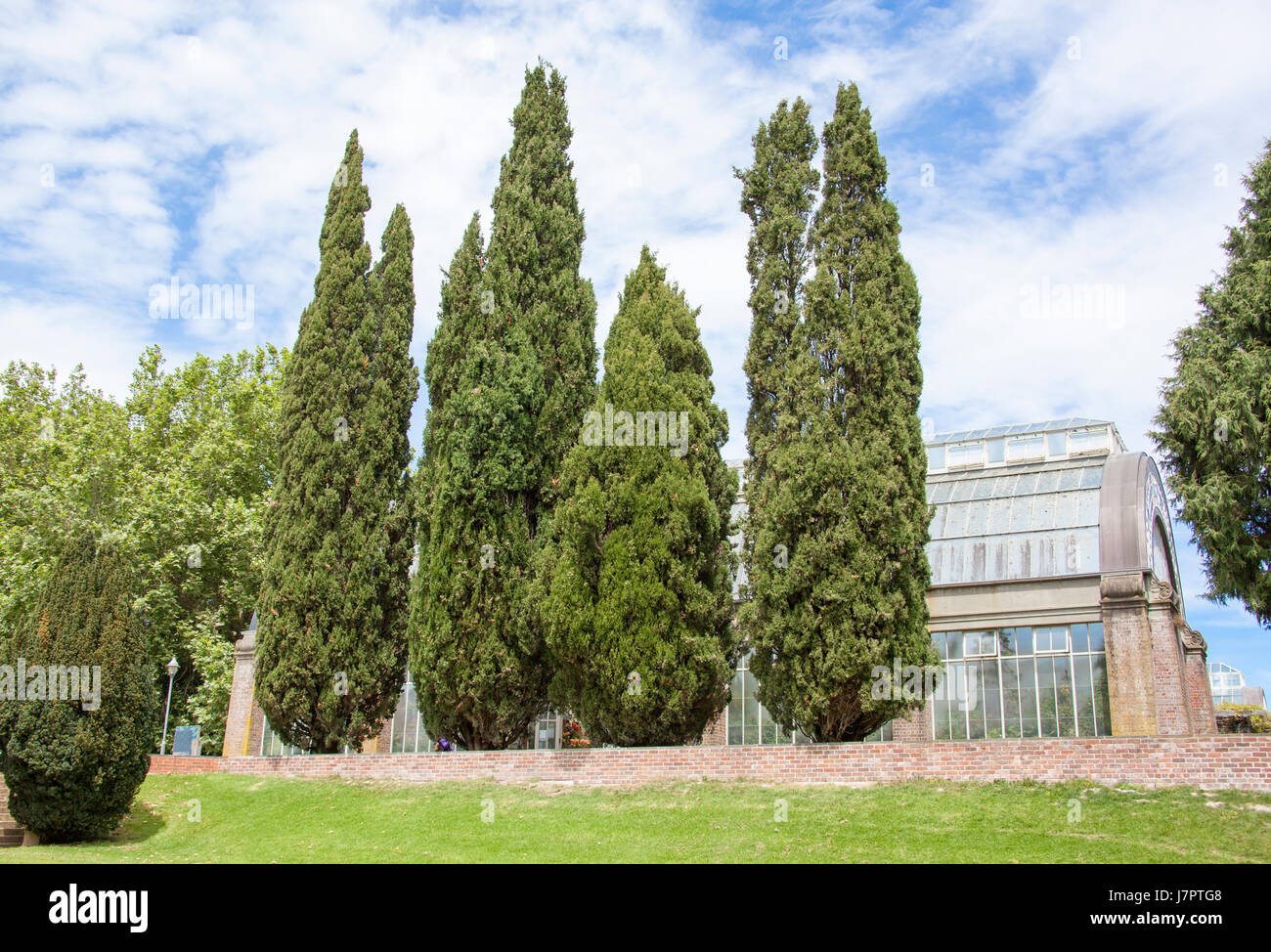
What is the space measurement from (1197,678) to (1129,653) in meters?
3.10

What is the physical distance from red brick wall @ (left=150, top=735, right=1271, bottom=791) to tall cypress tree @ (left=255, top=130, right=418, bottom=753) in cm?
172

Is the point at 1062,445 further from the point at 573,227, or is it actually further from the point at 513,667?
the point at 513,667

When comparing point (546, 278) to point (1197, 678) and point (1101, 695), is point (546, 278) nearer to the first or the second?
point (1101, 695)

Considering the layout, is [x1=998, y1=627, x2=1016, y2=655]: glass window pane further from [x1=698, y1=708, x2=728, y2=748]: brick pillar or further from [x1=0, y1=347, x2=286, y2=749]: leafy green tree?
[x1=0, y1=347, x2=286, y2=749]: leafy green tree

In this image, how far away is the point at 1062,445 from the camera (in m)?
25.6

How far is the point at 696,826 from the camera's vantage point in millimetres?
13336

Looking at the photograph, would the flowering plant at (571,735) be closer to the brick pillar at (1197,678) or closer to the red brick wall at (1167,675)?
the red brick wall at (1167,675)

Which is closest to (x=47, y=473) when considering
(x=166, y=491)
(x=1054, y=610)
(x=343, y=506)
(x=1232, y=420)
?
(x=166, y=491)

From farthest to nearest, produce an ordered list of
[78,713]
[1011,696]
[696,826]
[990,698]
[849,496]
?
1. [990,698]
2. [1011,696]
3. [849,496]
4. [78,713]
5. [696,826]

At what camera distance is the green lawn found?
11.4m

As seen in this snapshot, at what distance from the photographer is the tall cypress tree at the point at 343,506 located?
64.5 ft

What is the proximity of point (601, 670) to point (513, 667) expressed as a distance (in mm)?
2321

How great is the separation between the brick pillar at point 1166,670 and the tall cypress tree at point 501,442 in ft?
40.1

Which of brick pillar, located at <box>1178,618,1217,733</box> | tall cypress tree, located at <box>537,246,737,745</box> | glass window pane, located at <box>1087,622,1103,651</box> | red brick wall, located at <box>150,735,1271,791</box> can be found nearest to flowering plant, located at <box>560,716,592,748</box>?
red brick wall, located at <box>150,735,1271,791</box>
